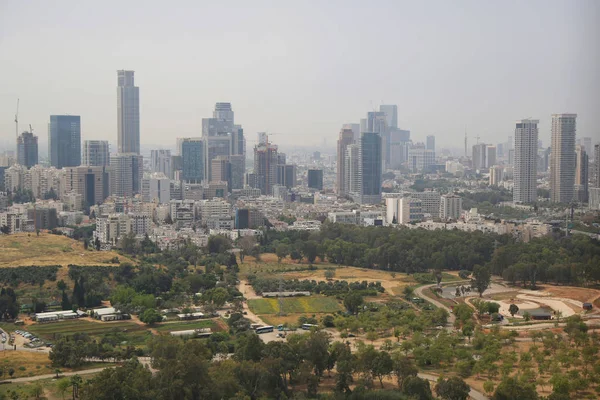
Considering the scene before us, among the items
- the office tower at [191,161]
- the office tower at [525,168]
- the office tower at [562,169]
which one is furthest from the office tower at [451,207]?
the office tower at [191,161]

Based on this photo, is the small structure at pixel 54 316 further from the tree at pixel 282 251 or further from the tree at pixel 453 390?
the tree at pixel 282 251

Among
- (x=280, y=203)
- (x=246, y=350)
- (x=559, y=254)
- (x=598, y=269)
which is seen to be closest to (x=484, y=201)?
(x=280, y=203)

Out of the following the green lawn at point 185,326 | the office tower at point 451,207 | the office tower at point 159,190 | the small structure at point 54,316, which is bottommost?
the green lawn at point 185,326

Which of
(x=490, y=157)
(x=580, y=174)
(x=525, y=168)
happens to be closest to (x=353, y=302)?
(x=580, y=174)

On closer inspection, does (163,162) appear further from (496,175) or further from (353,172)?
(496,175)

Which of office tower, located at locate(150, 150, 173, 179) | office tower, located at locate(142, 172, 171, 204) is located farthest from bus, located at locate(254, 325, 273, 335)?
office tower, located at locate(150, 150, 173, 179)

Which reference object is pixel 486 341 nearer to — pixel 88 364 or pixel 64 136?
pixel 88 364
